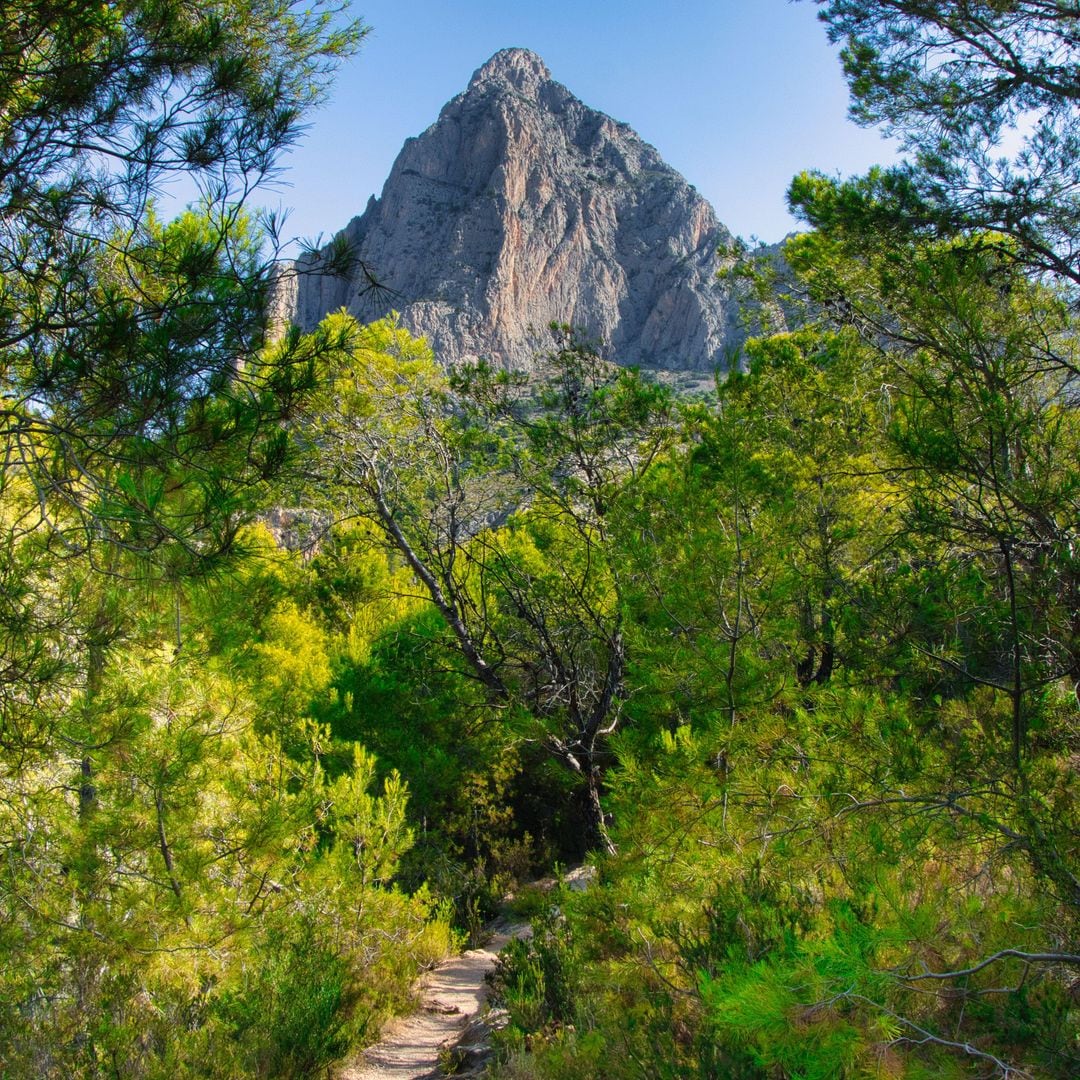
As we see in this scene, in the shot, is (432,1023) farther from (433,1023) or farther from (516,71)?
(516,71)

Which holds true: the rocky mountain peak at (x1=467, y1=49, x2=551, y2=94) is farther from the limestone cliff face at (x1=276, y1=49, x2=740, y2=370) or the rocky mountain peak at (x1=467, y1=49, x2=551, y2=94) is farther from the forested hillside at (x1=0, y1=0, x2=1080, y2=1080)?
the forested hillside at (x1=0, y1=0, x2=1080, y2=1080)

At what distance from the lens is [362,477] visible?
7.27 metres

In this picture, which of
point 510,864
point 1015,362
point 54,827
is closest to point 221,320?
point 1015,362

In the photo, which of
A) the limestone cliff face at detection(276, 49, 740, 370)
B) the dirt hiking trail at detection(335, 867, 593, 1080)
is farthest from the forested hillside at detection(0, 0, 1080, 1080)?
the limestone cliff face at detection(276, 49, 740, 370)

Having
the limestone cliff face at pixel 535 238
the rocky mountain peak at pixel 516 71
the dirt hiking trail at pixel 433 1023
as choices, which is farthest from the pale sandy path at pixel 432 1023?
the rocky mountain peak at pixel 516 71

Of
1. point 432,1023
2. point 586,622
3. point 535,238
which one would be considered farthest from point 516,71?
point 432,1023

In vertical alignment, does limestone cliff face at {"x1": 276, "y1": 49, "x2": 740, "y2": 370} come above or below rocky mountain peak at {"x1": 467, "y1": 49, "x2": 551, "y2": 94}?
below

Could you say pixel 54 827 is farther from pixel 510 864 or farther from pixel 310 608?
pixel 310 608

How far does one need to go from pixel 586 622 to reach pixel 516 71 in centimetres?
12168

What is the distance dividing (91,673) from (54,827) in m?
2.00

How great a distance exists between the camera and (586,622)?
752cm

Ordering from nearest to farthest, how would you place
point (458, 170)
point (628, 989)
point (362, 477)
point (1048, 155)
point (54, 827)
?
point (628, 989)
point (1048, 155)
point (54, 827)
point (362, 477)
point (458, 170)

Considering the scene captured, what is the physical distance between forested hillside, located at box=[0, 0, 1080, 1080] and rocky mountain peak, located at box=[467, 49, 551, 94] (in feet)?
372

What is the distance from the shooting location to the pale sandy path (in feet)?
19.1
